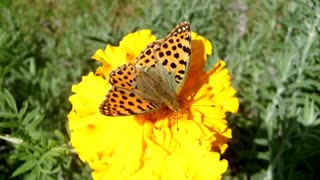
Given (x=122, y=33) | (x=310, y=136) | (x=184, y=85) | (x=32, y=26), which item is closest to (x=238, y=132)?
(x=310, y=136)

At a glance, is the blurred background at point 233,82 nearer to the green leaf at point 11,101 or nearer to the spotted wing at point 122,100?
the green leaf at point 11,101

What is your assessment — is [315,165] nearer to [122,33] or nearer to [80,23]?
[122,33]

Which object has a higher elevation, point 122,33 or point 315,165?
point 122,33

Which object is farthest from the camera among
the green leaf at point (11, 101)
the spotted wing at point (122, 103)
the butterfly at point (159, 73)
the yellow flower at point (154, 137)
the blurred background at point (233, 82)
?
the blurred background at point (233, 82)

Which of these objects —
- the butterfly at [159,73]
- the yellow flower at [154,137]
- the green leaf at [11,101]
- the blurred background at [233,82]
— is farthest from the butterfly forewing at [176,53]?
the green leaf at [11,101]

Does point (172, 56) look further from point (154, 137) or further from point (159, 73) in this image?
point (154, 137)

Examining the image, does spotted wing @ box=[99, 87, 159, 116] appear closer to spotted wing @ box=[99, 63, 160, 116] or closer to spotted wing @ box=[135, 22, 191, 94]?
spotted wing @ box=[99, 63, 160, 116]
